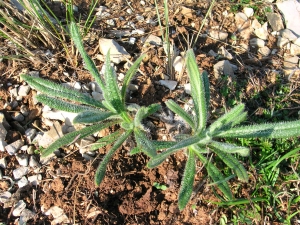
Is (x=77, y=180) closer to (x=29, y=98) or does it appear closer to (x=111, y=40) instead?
(x=29, y=98)

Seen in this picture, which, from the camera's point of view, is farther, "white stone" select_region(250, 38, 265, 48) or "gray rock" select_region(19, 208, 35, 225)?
"white stone" select_region(250, 38, 265, 48)

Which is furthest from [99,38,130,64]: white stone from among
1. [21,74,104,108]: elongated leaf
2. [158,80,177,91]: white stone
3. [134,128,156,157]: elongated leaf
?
[134,128,156,157]: elongated leaf

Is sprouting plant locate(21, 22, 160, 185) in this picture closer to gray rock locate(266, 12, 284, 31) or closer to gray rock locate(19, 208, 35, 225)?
gray rock locate(19, 208, 35, 225)

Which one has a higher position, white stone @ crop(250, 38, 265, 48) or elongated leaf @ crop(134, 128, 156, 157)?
white stone @ crop(250, 38, 265, 48)

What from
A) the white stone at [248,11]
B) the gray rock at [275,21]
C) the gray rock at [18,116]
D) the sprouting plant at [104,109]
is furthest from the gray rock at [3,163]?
the gray rock at [275,21]

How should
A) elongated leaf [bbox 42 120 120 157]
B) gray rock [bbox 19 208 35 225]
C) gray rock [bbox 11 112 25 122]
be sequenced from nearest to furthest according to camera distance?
elongated leaf [bbox 42 120 120 157]
gray rock [bbox 19 208 35 225]
gray rock [bbox 11 112 25 122]

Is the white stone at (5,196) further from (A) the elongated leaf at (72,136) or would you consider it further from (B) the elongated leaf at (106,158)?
(B) the elongated leaf at (106,158)

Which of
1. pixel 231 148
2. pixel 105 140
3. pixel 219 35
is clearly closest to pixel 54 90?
pixel 105 140

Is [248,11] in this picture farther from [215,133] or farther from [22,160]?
[22,160]
